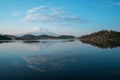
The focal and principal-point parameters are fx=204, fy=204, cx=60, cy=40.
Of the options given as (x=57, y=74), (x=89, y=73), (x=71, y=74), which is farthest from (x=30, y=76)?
(x=89, y=73)

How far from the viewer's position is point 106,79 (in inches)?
699

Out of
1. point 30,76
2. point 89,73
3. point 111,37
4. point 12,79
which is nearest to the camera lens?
point 12,79

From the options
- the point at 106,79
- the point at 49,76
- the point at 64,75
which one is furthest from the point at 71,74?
the point at 106,79

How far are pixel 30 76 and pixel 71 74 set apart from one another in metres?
3.99

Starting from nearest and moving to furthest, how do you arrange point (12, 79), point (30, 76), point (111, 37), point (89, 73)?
point (12, 79)
point (30, 76)
point (89, 73)
point (111, 37)

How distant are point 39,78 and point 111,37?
153948 millimetres

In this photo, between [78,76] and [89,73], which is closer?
[78,76]

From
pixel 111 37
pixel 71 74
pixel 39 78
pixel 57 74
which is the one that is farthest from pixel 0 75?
pixel 111 37

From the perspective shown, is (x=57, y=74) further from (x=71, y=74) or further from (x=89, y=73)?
(x=89, y=73)

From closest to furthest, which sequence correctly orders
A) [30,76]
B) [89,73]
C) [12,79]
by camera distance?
1. [12,79]
2. [30,76]
3. [89,73]

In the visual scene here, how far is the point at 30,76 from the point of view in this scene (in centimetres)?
1884

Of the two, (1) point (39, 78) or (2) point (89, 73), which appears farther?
(2) point (89, 73)

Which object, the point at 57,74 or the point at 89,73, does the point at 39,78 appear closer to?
the point at 57,74

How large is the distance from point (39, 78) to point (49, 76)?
1212 mm
